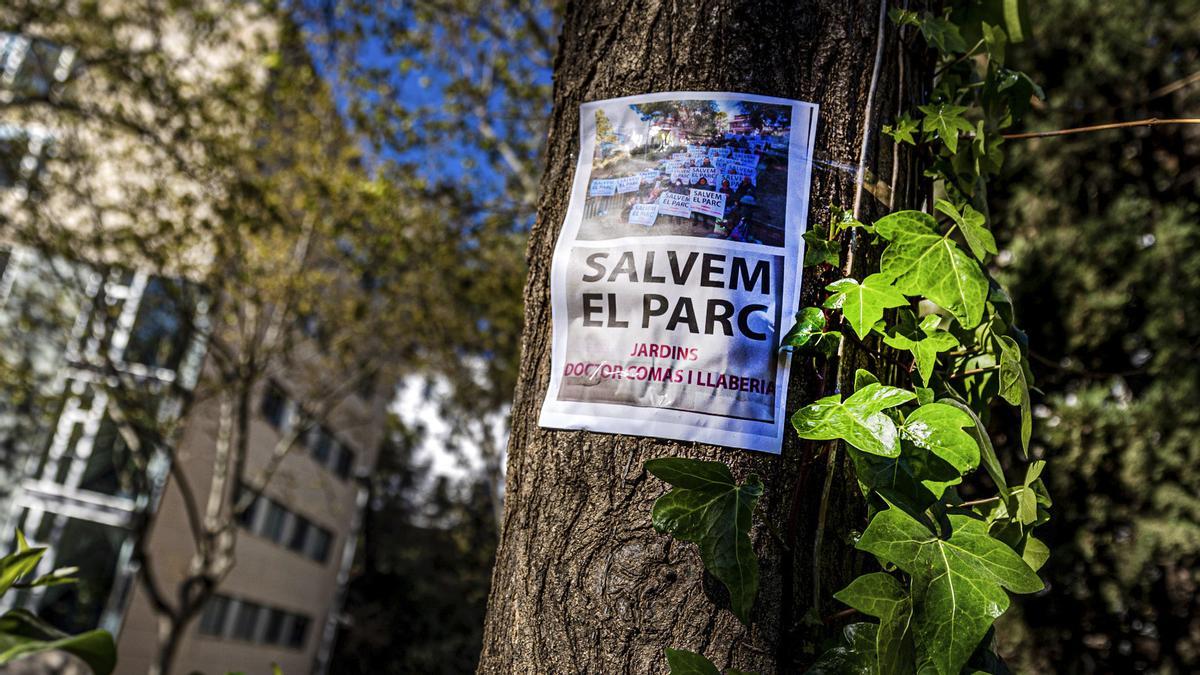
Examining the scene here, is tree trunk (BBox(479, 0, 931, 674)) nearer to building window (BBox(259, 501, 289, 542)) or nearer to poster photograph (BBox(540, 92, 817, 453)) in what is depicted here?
poster photograph (BBox(540, 92, 817, 453))

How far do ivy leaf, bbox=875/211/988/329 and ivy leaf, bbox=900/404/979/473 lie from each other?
0.16 m

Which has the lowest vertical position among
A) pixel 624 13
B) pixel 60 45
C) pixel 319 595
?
pixel 319 595

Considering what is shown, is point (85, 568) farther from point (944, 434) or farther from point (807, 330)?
point (944, 434)

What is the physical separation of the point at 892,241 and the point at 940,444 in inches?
11.7

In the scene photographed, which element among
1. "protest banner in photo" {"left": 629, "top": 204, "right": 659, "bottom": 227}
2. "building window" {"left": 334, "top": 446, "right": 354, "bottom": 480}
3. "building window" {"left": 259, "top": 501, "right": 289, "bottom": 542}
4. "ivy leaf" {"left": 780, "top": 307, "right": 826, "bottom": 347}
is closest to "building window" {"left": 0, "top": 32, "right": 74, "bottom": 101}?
"protest banner in photo" {"left": 629, "top": 204, "right": 659, "bottom": 227}

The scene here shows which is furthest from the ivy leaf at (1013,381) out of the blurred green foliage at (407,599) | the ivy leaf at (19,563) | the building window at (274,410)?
the blurred green foliage at (407,599)

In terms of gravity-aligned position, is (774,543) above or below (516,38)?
below

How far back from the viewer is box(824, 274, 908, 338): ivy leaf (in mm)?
1223

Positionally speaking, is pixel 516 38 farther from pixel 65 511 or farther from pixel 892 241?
pixel 65 511

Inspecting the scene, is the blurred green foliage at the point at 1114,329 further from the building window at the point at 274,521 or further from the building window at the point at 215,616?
the building window at the point at 274,521

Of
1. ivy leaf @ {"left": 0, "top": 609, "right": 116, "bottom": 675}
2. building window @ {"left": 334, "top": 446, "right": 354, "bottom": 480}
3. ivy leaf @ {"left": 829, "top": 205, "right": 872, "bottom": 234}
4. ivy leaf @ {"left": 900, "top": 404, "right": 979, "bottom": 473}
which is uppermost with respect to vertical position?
building window @ {"left": 334, "top": 446, "right": 354, "bottom": 480}

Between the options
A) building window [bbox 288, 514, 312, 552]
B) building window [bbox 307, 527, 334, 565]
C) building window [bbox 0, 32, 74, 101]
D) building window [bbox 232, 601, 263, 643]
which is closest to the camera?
building window [bbox 0, 32, 74, 101]

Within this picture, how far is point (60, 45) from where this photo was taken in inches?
415

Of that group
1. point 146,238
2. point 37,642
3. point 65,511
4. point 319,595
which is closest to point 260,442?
point 65,511
